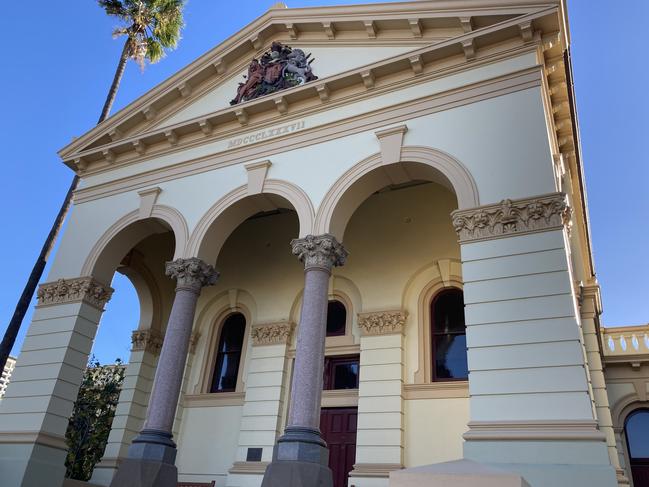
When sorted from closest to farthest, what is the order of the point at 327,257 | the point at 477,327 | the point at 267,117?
Result: the point at 477,327 < the point at 327,257 < the point at 267,117

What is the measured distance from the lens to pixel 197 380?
16578 millimetres

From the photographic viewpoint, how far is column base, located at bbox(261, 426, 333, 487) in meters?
9.00

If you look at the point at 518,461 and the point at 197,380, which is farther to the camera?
the point at 197,380

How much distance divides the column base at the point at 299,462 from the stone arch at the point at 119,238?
6996mm

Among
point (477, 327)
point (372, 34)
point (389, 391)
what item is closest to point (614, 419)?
point (389, 391)

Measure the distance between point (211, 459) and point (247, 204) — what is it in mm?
7117

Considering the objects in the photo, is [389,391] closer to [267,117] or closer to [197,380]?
[197,380]

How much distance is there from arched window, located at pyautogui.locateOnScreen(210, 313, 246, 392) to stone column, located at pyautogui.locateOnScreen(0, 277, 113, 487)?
12.9 ft

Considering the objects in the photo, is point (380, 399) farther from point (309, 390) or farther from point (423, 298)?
point (309, 390)

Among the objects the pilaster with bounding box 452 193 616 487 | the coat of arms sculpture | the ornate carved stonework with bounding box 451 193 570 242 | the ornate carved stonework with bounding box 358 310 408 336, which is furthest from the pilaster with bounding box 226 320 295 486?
the ornate carved stonework with bounding box 451 193 570 242

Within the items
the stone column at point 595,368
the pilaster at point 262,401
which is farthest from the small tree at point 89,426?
the stone column at point 595,368

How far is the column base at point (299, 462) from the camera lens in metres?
9.00

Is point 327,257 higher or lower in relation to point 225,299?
lower

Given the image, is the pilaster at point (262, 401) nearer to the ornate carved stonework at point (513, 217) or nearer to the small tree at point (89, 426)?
the small tree at point (89, 426)
